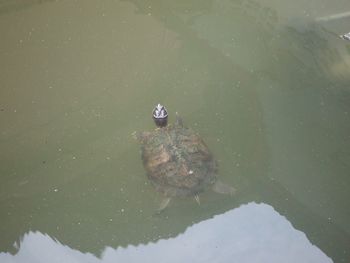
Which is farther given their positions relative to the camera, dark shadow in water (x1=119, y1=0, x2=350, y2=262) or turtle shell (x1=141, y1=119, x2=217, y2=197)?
dark shadow in water (x1=119, y1=0, x2=350, y2=262)

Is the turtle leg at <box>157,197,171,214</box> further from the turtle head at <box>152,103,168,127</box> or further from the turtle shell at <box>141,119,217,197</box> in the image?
the turtle head at <box>152,103,168,127</box>

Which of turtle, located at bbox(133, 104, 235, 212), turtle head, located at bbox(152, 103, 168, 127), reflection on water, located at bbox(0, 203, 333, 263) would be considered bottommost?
reflection on water, located at bbox(0, 203, 333, 263)

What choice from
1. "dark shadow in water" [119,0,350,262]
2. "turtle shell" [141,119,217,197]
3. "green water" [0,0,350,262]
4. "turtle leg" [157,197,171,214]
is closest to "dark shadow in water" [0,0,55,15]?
"green water" [0,0,350,262]

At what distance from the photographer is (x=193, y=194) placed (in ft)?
11.5

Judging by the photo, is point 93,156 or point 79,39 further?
point 79,39

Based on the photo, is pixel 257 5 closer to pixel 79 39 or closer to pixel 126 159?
pixel 79 39

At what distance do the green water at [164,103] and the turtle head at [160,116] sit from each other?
260 mm

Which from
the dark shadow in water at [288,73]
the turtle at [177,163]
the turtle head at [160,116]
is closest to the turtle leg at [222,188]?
the turtle at [177,163]

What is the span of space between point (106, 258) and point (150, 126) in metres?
1.22

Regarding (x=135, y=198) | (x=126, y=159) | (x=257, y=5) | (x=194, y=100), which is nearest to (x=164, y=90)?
(x=194, y=100)

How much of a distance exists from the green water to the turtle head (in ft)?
0.85

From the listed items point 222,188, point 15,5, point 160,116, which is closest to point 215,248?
point 222,188

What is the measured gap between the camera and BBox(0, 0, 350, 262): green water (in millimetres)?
3668

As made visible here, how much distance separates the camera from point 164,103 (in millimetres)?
4121
